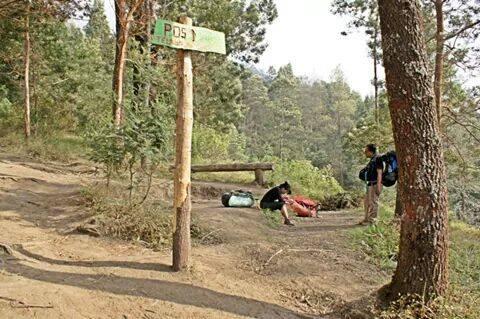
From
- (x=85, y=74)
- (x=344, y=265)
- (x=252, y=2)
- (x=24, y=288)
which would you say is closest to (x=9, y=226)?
(x=24, y=288)

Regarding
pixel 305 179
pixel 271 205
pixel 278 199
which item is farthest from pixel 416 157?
pixel 305 179

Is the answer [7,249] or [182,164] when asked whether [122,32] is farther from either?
[7,249]

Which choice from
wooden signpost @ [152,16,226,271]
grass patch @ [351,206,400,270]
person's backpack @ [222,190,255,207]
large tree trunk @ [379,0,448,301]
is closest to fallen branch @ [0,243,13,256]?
wooden signpost @ [152,16,226,271]

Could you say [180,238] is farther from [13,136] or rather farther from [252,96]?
[252,96]

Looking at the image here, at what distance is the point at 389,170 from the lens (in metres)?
7.61

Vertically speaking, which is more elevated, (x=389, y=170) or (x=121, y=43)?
(x=121, y=43)

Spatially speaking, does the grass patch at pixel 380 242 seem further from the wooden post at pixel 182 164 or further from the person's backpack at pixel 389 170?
the wooden post at pixel 182 164

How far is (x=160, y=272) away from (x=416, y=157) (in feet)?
9.66

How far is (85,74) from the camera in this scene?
2181 centimetres

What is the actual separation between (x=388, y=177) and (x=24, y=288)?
6136 millimetres

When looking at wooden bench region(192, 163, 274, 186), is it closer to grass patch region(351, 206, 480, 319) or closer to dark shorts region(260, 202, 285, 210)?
dark shorts region(260, 202, 285, 210)

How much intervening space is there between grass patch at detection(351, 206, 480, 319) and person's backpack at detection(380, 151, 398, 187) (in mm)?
783

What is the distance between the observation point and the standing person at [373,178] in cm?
769

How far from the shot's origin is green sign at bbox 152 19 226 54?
4.40 metres
